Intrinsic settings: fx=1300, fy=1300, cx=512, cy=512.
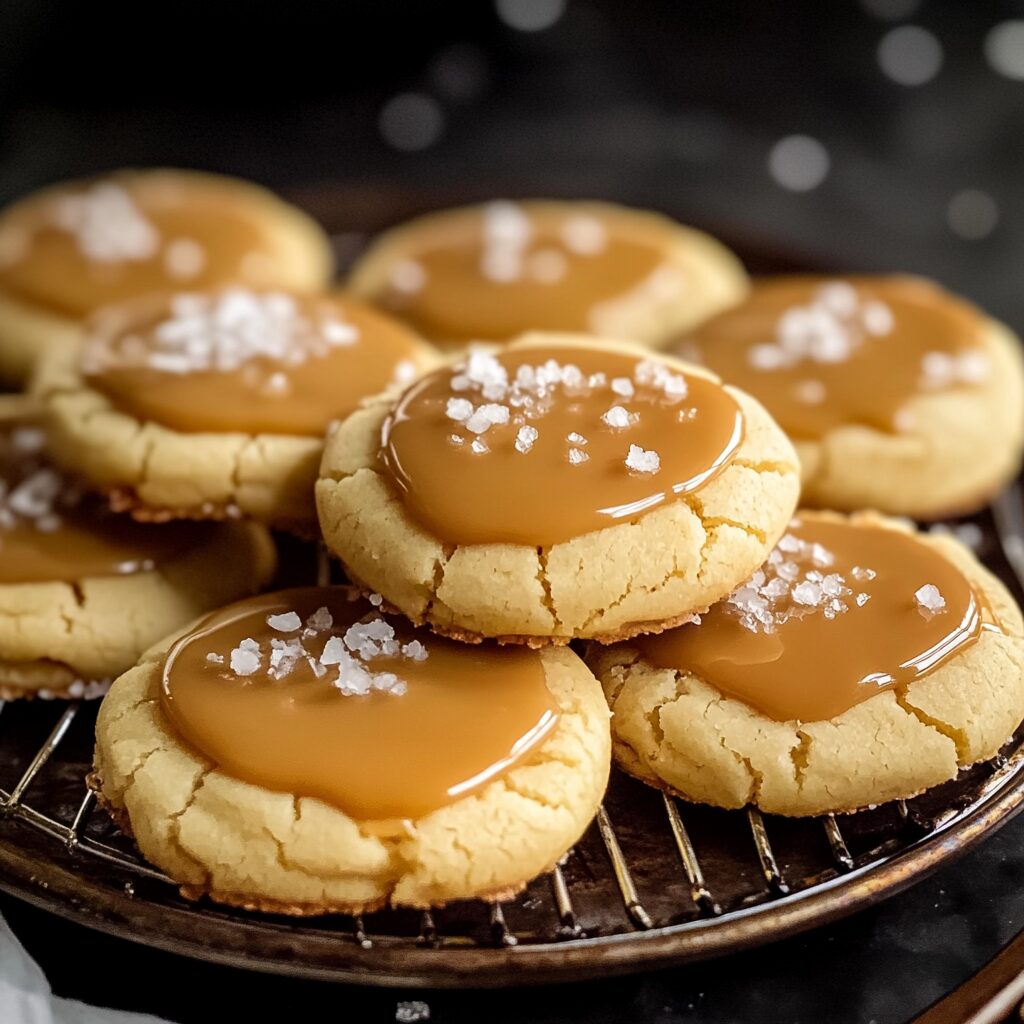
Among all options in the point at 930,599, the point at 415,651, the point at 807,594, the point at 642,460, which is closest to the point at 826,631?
the point at 807,594

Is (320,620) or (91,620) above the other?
(320,620)

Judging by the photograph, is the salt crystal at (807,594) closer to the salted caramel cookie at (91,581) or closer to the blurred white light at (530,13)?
the salted caramel cookie at (91,581)

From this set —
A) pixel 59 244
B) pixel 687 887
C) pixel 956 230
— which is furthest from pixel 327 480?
pixel 956 230

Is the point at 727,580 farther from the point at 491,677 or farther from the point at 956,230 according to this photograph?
the point at 956,230

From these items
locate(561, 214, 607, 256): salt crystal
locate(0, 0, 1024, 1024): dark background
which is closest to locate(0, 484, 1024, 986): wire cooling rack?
locate(561, 214, 607, 256): salt crystal

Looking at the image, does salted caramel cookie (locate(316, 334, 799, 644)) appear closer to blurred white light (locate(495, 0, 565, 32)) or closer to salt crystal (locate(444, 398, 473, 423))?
salt crystal (locate(444, 398, 473, 423))

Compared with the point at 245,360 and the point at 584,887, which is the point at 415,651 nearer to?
the point at 584,887

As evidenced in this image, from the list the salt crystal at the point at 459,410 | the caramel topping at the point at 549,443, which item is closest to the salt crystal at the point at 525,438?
the caramel topping at the point at 549,443
